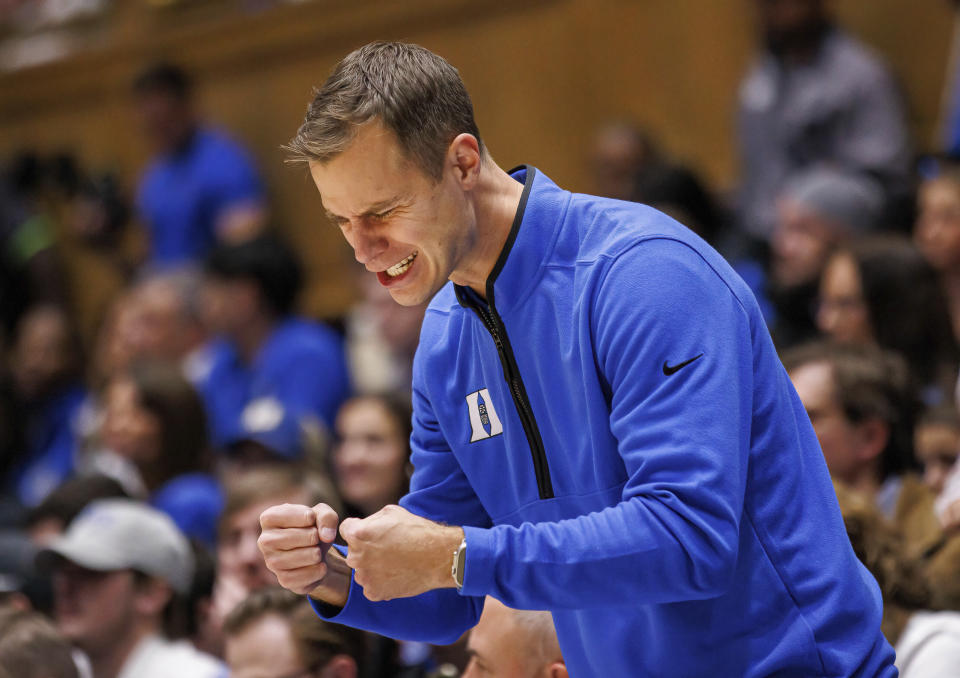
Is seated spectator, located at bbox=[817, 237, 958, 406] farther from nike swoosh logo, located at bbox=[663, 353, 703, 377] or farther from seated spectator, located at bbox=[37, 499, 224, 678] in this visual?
nike swoosh logo, located at bbox=[663, 353, 703, 377]

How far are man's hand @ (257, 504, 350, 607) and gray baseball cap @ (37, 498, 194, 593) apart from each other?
1.60m

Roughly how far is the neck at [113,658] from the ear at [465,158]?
184 centimetres

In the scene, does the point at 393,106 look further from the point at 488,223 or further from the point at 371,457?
the point at 371,457

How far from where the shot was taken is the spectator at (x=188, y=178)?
A: 6.05 m

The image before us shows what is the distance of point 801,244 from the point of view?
4.09 m

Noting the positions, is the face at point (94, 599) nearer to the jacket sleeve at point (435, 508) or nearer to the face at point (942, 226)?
the jacket sleeve at point (435, 508)

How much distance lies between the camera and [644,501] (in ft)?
4.56

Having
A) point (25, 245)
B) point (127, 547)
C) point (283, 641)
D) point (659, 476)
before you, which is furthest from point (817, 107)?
point (25, 245)

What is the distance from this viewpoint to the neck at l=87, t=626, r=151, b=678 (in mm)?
2988

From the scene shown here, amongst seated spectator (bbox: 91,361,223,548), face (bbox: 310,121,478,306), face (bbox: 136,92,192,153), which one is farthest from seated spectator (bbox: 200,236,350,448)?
face (bbox: 310,121,478,306)

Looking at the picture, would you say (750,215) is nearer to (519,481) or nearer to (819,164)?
(819,164)

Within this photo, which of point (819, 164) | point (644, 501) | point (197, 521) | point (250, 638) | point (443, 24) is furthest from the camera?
point (443, 24)

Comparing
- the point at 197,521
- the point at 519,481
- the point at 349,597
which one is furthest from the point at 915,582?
the point at 197,521

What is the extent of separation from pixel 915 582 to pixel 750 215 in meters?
2.68
